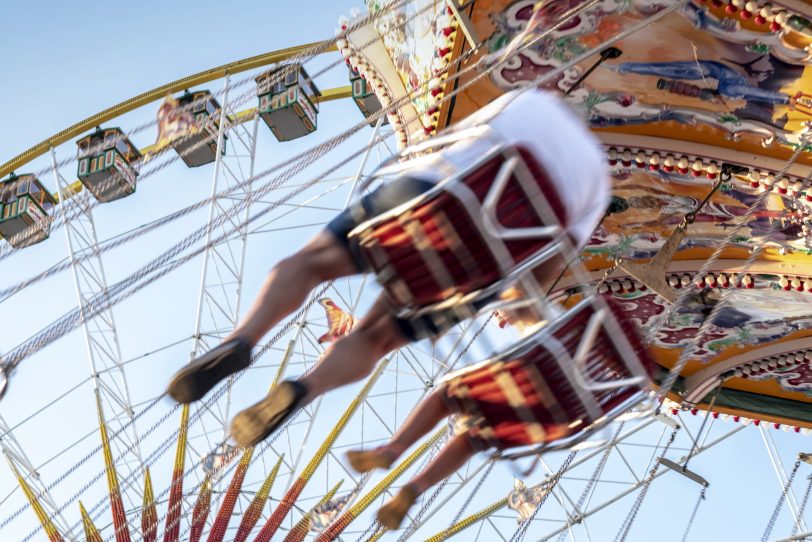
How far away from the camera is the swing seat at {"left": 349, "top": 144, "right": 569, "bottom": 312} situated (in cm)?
380

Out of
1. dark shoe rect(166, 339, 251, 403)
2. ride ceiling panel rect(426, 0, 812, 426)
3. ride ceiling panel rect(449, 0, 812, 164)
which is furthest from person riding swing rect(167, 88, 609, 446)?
ride ceiling panel rect(449, 0, 812, 164)

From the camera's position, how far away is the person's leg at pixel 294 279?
12.2 ft

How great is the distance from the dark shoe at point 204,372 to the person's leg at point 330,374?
5.0 inches

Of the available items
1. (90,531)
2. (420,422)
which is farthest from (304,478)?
(420,422)

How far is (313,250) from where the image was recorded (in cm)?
388

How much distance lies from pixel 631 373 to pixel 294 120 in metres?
8.64

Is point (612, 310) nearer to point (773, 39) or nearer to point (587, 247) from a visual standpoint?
point (773, 39)

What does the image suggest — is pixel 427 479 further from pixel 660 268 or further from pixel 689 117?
pixel 660 268

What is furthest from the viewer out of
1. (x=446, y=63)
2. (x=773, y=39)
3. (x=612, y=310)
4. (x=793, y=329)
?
(x=793, y=329)

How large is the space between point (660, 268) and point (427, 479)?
396 centimetres

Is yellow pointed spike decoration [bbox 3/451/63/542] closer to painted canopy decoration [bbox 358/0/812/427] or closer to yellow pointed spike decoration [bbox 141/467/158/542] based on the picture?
yellow pointed spike decoration [bbox 141/467/158/542]

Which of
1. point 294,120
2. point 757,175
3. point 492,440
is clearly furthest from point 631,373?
point 294,120

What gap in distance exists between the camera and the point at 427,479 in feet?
13.7

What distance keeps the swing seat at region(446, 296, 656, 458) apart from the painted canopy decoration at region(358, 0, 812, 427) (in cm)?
149
